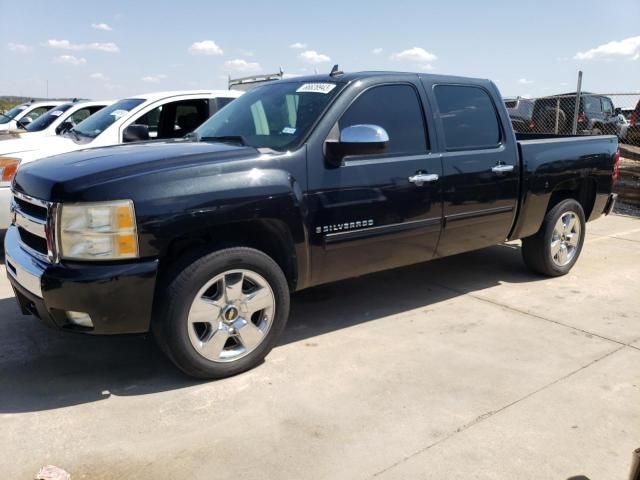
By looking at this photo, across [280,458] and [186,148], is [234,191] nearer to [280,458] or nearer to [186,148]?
[186,148]

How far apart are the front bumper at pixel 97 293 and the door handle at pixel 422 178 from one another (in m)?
1.96

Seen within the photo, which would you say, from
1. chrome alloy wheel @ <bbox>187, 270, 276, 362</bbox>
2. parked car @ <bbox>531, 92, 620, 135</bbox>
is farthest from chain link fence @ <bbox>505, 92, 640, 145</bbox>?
chrome alloy wheel @ <bbox>187, 270, 276, 362</bbox>

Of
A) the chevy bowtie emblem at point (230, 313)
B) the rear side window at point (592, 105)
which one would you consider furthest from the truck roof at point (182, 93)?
the rear side window at point (592, 105)

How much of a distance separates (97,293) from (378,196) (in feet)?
6.30

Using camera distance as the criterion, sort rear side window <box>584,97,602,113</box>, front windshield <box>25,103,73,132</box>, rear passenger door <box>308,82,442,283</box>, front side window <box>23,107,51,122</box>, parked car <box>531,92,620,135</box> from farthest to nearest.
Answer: rear side window <box>584,97,602,113</box> → parked car <box>531,92,620,135</box> → front side window <box>23,107,51,122</box> → front windshield <box>25,103,73,132</box> → rear passenger door <box>308,82,442,283</box>

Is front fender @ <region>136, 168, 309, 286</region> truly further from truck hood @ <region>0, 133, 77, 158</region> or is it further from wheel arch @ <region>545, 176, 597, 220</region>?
truck hood @ <region>0, 133, 77, 158</region>

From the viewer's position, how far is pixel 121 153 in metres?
3.57

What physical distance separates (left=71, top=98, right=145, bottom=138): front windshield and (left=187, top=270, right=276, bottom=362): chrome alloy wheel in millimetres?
4451

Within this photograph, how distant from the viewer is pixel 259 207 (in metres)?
3.36

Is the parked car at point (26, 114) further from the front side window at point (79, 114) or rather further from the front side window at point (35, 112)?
the front side window at point (79, 114)

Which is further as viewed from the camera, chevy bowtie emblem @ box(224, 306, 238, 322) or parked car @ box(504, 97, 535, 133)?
parked car @ box(504, 97, 535, 133)

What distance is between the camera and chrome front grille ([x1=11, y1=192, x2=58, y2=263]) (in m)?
3.05

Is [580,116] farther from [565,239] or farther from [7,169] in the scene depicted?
[7,169]

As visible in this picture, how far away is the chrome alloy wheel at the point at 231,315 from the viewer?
329 centimetres
